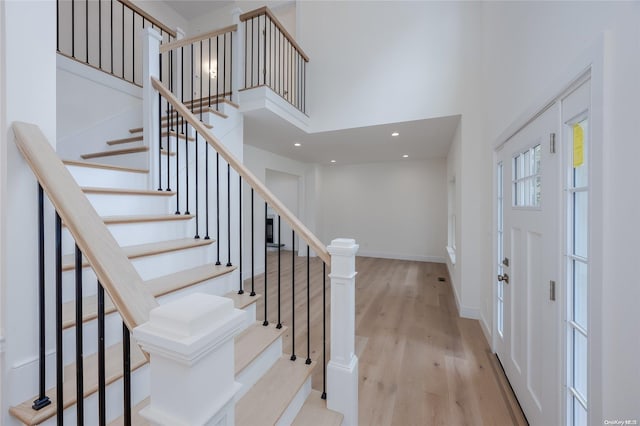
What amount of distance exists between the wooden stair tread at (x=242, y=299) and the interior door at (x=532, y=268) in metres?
1.73

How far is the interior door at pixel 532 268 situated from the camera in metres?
1.35

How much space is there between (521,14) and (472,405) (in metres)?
2.69

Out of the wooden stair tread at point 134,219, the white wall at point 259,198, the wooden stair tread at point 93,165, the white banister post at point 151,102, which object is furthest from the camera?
the white wall at point 259,198

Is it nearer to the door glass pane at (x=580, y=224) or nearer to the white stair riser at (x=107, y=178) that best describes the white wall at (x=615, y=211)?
the door glass pane at (x=580, y=224)

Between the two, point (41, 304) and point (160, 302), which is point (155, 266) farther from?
point (41, 304)

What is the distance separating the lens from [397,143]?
4473mm

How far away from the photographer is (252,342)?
1578mm

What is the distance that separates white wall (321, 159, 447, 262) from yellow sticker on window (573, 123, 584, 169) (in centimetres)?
488

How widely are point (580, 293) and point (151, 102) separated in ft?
10.4

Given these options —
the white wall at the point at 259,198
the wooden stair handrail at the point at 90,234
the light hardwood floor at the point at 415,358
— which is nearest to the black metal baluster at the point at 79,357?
the wooden stair handrail at the point at 90,234

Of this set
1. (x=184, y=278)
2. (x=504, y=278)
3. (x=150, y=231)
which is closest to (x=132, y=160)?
(x=150, y=231)

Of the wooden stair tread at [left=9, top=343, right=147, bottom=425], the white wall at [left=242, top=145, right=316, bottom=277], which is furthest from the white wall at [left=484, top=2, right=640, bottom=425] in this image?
the white wall at [left=242, top=145, right=316, bottom=277]

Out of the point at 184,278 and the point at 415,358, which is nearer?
the point at 184,278

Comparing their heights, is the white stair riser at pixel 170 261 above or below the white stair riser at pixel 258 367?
above
